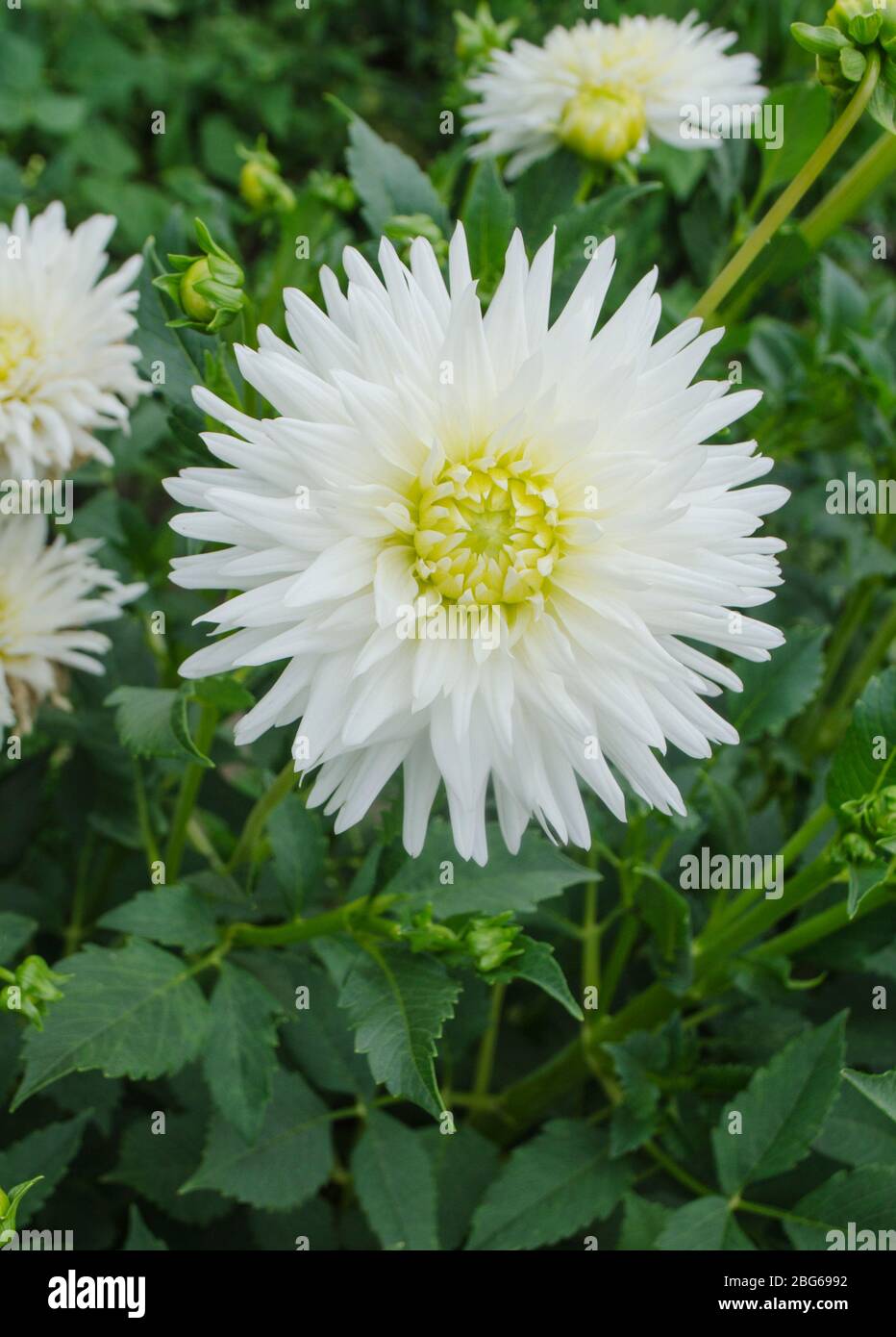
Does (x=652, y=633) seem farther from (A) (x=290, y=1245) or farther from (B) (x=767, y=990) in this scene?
(A) (x=290, y=1245)

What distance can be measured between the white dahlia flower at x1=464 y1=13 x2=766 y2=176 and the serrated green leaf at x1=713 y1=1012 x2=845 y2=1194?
1.04 meters

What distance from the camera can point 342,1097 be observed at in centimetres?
168

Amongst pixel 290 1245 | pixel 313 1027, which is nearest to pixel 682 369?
pixel 313 1027

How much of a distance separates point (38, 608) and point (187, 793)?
0.29 meters

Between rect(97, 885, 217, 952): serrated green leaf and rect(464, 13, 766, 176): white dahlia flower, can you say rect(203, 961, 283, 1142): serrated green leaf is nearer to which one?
rect(97, 885, 217, 952): serrated green leaf

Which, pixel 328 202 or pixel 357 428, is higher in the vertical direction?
pixel 328 202

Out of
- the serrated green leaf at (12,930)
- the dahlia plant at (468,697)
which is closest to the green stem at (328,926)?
the dahlia plant at (468,697)

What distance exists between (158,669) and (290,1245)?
72 centimetres

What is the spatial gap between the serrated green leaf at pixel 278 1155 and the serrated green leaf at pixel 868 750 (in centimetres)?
68

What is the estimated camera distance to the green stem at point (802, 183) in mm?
1046

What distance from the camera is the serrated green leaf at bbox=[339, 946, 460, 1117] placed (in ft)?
3.35

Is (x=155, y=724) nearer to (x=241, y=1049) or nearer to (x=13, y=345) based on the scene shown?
(x=241, y=1049)
